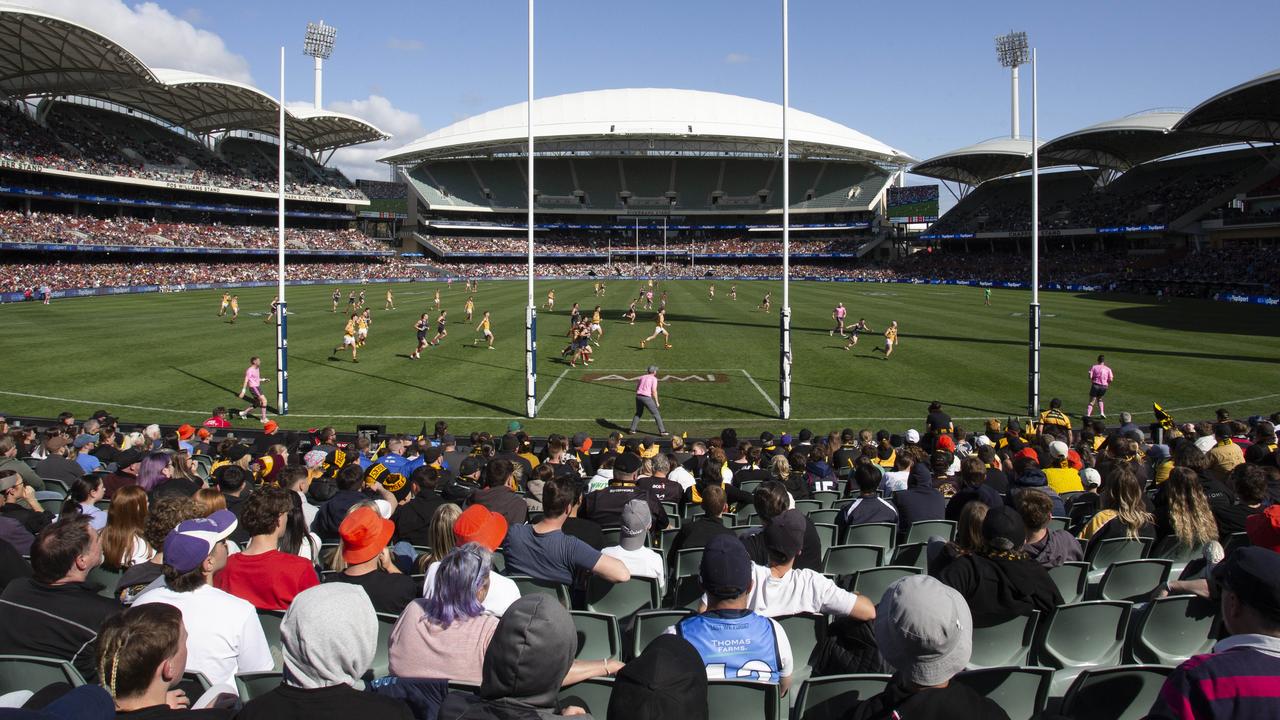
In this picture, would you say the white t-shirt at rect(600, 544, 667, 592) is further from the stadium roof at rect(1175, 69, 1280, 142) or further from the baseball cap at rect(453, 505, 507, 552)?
the stadium roof at rect(1175, 69, 1280, 142)

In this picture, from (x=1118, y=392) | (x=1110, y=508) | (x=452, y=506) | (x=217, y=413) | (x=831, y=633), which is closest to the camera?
(x=831, y=633)

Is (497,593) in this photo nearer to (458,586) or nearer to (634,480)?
(458,586)

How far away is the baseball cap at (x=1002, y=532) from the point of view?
551cm

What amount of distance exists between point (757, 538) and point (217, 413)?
52.5ft

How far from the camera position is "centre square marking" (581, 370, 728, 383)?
27500 millimetres

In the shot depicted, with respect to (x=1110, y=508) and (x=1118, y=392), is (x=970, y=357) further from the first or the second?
(x=1110, y=508)

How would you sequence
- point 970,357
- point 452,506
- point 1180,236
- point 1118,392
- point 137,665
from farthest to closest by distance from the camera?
point 1180,236
point 970,357
point 1118,392
point 452,506
point 137,665

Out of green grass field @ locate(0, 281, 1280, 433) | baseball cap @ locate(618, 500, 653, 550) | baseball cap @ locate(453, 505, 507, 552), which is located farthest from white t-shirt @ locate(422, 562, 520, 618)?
green grass field @ locate(0, 281, 1280, 433)

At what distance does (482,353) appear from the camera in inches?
1304

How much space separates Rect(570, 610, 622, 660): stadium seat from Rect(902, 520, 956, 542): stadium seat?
4406 millimetres

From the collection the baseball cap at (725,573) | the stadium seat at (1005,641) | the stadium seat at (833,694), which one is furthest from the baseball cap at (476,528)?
the stadium seat at (1005,641)

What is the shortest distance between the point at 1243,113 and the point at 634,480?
238 feet

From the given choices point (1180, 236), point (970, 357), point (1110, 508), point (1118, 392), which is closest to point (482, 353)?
point (970, 357)

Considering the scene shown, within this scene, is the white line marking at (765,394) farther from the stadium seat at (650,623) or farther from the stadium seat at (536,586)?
the stadium seat at (650,623)
